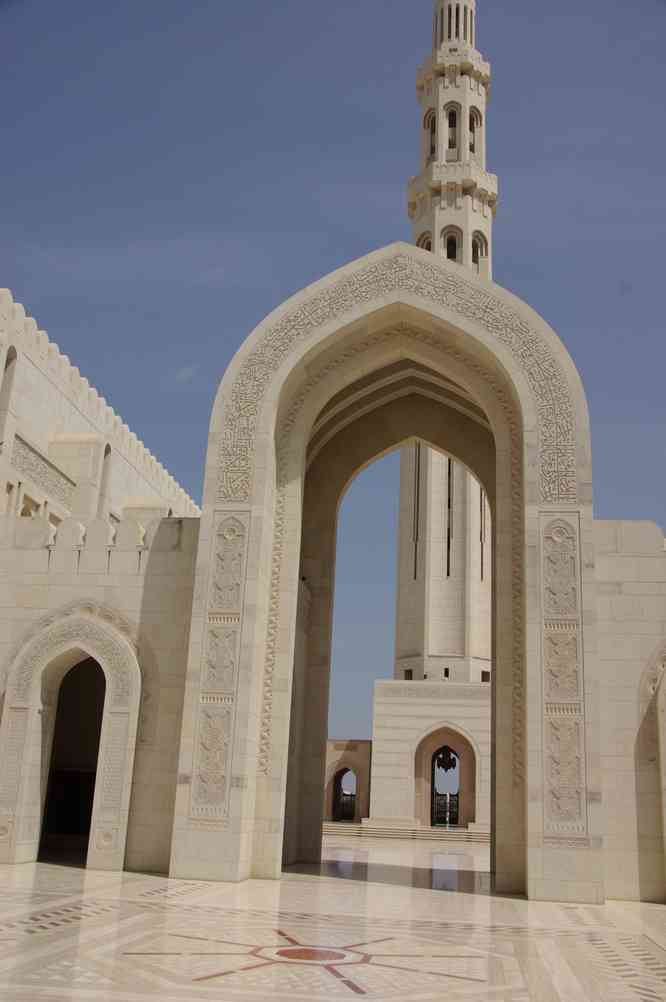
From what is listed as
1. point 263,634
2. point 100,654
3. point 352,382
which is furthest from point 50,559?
point 352,382

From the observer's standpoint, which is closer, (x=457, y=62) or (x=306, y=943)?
(x=306, y=943)

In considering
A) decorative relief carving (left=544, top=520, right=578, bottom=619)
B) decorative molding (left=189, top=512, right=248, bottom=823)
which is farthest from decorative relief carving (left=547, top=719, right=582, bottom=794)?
decorative molding (left=189, top=512, right=248, bottom=823)

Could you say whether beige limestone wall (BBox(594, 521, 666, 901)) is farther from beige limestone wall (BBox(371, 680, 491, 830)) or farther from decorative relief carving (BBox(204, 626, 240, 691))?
beige limestone wall (BBox(371, 680, 491, 830))

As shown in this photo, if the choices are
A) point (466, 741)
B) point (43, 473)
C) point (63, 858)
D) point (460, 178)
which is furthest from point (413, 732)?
point (460, 178)

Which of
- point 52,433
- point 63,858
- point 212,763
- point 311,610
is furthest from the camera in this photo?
point 52,433

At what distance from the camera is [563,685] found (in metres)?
10.5

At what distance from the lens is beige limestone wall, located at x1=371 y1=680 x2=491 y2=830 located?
24188 mm

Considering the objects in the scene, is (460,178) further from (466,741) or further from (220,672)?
(220,672)

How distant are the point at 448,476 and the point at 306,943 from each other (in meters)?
20.8

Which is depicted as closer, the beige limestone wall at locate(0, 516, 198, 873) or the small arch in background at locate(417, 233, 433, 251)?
the beige limestone wall at locate(0, 516, 198, 873)

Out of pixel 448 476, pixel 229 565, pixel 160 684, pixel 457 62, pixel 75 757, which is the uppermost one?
pixel 457 62

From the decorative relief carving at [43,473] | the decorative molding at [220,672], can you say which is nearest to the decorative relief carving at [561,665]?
the decorative molding at [220,672]

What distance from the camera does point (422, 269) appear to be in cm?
1248

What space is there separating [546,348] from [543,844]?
583 centimetres
